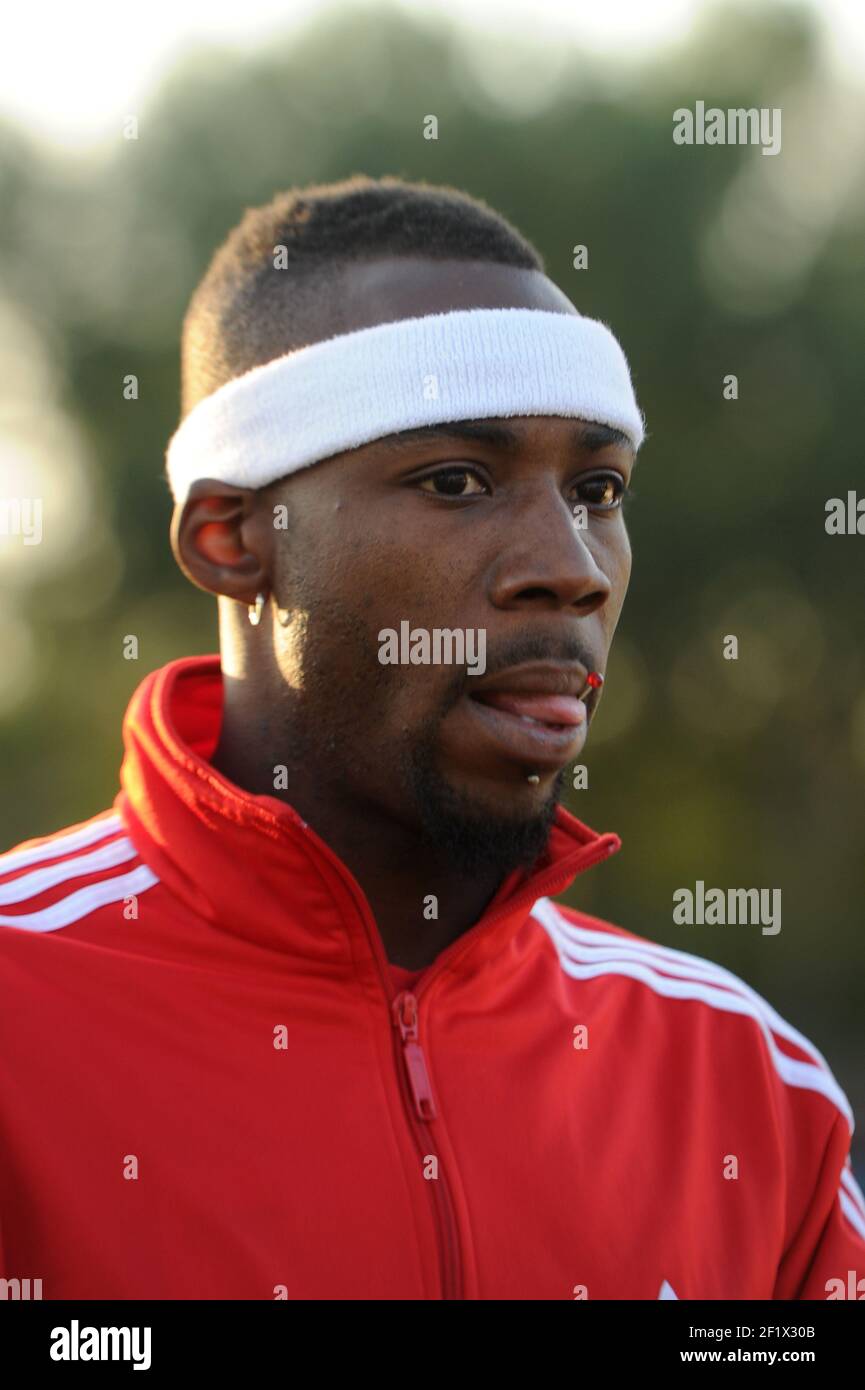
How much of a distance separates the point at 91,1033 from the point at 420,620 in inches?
37.9

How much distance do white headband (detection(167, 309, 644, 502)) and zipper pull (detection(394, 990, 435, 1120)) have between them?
1.09 m

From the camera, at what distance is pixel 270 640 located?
10.5ft

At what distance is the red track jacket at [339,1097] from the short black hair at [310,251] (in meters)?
0.75

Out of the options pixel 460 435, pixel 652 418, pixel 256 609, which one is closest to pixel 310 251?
pixel 460 435

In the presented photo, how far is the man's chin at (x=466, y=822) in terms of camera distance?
2.95 metres

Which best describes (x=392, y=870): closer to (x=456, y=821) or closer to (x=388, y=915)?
(x=388, y=915)

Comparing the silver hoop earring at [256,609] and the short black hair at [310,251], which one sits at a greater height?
the short black hair at [310,251]

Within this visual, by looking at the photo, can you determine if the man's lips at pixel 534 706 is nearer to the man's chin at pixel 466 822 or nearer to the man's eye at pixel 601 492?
the man's chin at pixel 466 822

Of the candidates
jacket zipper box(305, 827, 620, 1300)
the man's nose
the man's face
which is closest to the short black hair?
the man's face

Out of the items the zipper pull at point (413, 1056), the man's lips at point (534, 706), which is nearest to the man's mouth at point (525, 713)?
the man's lips at point (534, 706)

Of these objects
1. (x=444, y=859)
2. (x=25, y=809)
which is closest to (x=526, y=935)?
(x=444, y=859)

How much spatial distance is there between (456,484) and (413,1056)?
1076mm

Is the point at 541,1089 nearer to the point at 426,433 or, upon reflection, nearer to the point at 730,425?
the point at 426,433

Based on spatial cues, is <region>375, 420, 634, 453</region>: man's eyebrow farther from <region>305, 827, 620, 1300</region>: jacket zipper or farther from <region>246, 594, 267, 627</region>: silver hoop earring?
<region>305, 827, 620, 1300</region>: jacket zipper
